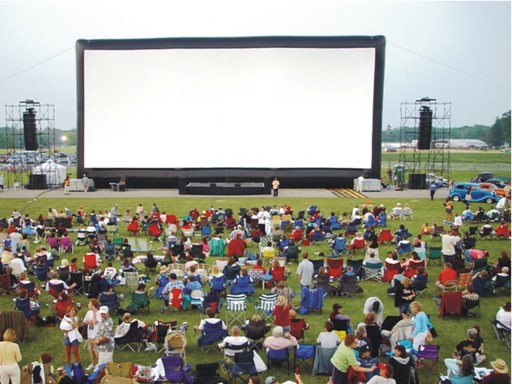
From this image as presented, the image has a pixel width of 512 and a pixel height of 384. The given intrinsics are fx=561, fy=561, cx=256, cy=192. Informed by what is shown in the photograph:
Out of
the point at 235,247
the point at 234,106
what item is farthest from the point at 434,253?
the point at 234,106

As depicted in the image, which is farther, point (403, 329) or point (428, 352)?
point (403, 329)

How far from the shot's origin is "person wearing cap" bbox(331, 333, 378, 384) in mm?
7730

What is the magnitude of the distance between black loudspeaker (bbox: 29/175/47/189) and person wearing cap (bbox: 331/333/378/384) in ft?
103

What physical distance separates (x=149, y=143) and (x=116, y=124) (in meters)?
2.45

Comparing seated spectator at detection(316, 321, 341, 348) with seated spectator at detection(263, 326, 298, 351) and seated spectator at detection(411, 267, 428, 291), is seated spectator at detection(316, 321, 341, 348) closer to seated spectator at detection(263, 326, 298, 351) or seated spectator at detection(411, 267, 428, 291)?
seated spectator at detection(263, 326, 298, 351)

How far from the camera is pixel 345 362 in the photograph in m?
7.76

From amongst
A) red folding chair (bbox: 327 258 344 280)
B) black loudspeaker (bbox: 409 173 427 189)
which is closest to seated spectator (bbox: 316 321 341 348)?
red folding chair (bbox: 327 258 344 280)

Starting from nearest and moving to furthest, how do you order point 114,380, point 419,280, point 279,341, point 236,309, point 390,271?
point 114,380, point 279,341, point 236,309, point 419,280, point 390,271

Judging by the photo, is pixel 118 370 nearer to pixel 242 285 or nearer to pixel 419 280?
pixel 242 285

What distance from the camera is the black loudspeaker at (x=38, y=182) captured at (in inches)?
1396

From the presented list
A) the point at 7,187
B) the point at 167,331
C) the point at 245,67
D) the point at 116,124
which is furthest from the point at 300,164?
the point at 167,331

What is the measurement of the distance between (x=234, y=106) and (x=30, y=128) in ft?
43.0

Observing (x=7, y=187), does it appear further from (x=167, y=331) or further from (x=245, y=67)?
(x=167, y=331)

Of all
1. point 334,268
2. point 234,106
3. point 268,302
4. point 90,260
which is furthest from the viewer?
point 234,106
